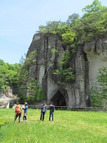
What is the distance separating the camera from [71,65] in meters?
31.0

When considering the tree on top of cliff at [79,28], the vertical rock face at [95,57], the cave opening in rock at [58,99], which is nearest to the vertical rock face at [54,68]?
the cave opening in rock at [58,99]

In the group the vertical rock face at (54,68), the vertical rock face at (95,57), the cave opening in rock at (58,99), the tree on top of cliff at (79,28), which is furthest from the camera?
the cave opening in rock at (58,99)

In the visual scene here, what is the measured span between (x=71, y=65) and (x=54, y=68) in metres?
3.13

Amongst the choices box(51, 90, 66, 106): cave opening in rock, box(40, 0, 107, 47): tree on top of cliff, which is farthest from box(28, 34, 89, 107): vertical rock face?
box(40, 0, 107, 47): tree on top of cliff

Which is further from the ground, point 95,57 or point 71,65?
point 95,57

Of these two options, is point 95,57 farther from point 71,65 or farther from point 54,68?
point 54,68

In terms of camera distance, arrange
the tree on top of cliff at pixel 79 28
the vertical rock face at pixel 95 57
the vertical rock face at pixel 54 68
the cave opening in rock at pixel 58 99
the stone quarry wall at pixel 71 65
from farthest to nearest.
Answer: the cave opening in rock at pixel 58 99
the tree on top of cliff at pixel 79 28
the vertical rock face at pixel 54 68
the stone quarry wall at pixel 71 65
the vertical rock face at pixel 95 57

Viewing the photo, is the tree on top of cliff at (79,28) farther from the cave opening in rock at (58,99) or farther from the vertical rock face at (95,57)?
the cave opening in rock at (58,99)

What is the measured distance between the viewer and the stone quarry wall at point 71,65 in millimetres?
28875

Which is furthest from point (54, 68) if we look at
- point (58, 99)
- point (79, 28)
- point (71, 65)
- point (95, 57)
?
point (79, 28)

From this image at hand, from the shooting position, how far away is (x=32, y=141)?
775 cm

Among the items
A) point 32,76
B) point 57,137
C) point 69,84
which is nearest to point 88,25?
point 69,84

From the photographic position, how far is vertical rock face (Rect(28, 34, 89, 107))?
29047 mm

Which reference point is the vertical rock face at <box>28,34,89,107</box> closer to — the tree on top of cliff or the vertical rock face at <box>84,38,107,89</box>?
A: the vertical rock face at <box>84,38,107,89</box>
